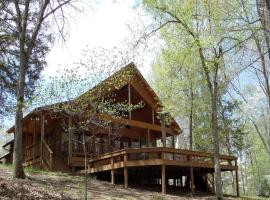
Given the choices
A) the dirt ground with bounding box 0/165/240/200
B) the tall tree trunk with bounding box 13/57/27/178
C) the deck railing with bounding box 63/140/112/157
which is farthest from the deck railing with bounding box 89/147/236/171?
the tall tree trunk with bounding box 13/57/27/178

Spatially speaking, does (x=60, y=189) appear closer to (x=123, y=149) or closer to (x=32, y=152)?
(x=123, y=149)

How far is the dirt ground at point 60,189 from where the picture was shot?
41.5 ft

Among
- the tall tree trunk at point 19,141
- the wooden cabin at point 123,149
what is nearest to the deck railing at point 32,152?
the wooden cabin at point 123,149

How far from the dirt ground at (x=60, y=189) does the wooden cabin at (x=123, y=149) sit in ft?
3.70

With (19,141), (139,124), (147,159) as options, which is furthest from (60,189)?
(139,124)

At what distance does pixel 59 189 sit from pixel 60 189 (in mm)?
55

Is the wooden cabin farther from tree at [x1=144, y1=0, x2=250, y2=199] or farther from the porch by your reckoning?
tree at [x1=144, y1=0, x2=250, y2=199]

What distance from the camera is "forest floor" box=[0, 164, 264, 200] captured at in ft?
41.5

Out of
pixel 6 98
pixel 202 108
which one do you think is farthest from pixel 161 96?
pixel 6 98

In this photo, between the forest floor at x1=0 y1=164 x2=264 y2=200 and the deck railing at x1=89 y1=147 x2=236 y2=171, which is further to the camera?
the deck railing at x1=89 y1=147 x2=236 y2=171

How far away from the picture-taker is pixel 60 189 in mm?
14469

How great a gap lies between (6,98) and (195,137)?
16.5 metres

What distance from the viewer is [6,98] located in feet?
67.2

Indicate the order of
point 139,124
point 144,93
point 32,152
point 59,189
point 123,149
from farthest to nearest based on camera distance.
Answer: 1. point 144,93
2. point 139,124
3. point 32,152
4. point 123,149
5. point 59,189
